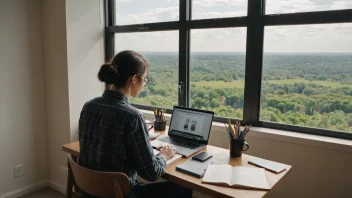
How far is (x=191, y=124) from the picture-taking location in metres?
1.97

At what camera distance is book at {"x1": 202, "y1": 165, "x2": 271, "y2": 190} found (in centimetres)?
132

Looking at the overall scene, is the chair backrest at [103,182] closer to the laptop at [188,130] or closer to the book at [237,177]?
the book at [237,177]

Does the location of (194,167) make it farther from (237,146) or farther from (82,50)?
(82,50)

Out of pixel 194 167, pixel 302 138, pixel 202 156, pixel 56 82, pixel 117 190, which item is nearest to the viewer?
pixel 117 190

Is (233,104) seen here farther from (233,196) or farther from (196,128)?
(233,196)

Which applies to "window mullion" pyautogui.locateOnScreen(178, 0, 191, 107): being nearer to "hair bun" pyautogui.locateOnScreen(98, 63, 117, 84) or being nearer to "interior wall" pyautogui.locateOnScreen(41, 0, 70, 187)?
"interior wall" pyautogui.locateOnScreen(41, 0, 70, 187)

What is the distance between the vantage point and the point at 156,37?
271 cm

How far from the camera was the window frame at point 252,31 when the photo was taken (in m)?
1.88

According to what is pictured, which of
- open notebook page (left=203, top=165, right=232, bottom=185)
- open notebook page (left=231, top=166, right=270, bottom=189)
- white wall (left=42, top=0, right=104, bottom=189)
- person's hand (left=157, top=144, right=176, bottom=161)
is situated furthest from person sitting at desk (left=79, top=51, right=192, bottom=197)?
white wall (left=42, top=0, right=104, bottom=189)

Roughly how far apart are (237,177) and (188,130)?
639 mm

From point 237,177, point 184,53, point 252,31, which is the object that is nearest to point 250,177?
point 237,177

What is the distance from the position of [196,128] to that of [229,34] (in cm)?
83

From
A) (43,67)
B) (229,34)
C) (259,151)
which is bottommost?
(259,151)

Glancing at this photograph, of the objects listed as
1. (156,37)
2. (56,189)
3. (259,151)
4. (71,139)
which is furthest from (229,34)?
(56,189)
